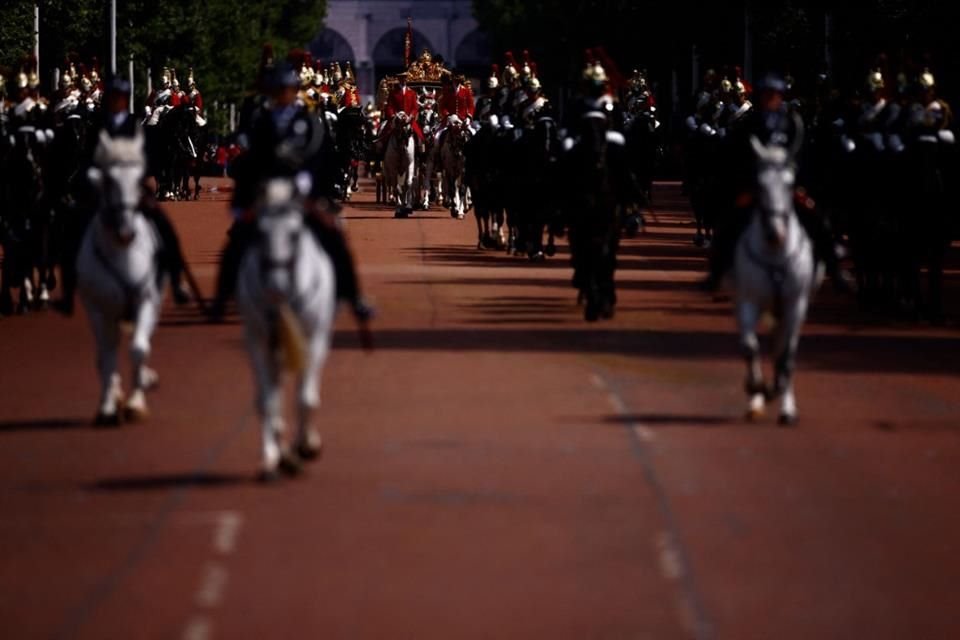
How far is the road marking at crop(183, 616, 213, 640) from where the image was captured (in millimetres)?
12484

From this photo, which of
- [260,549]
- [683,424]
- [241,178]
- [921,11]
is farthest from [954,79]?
[260,549]

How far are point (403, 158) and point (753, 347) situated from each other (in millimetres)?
37064

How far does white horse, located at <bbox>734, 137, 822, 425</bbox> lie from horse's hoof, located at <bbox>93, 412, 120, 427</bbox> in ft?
13.2

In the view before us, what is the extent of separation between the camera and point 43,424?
19953 mm

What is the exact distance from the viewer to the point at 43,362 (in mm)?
24594

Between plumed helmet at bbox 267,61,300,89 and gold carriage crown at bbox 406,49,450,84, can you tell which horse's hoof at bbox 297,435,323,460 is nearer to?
plumed helmet at bbox 267,61,300,89

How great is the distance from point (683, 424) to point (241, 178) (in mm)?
6594

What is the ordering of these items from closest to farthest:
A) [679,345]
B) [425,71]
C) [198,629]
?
[198,629]
[679,345]
[425,71]

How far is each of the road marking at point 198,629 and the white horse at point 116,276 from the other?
21.3 ft

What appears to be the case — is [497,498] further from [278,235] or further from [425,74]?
[425,74]

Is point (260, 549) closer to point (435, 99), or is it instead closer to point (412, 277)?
point (412, 277)

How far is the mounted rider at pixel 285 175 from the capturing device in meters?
17.6

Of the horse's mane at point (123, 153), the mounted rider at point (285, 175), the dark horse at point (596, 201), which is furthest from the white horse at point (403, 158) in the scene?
the horse's mane at point (123, 153)

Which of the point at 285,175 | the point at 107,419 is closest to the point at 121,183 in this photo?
the point at 285,175
